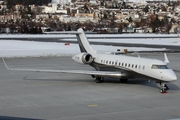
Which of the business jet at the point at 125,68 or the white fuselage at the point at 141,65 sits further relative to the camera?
the business jet at the point at 125,68

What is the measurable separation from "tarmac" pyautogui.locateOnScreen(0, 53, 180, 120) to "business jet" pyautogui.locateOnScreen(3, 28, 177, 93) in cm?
77

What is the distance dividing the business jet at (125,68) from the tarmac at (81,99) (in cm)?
77

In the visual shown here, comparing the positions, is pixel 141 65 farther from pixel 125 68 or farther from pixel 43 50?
pixel 43 50

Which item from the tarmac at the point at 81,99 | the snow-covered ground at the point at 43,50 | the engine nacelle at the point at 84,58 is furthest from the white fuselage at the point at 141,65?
the snow-covered ground at the point at 43,50

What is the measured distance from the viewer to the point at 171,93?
25.3 meters

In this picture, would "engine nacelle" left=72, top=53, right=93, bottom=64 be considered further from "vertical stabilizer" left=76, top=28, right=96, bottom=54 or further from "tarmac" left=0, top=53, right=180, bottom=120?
"vertical stabilizer" left=76, top=28, right=96, bottom=54

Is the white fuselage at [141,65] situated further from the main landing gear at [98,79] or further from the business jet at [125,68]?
the main landing gear at [98,79]

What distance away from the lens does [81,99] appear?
76.5ft

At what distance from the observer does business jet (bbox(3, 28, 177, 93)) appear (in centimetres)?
2514

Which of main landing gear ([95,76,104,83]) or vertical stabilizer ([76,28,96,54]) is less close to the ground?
vertical stabilizer ([76,28,96,54])

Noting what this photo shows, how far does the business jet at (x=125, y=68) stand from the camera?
990 inches

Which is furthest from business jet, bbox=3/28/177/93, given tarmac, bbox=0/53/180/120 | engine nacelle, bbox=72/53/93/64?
tarmac, bbox=0/53/180/120

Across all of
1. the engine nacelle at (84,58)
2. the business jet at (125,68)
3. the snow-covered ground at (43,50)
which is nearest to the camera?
the business jet at (125,68)

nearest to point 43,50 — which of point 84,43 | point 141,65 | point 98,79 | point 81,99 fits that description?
point 84,43
